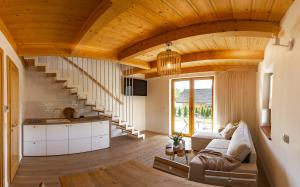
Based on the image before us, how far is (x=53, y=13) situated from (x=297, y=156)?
308 centimetres

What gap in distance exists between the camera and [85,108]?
577cm

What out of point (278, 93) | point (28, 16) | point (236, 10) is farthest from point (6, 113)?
point (278, 93)

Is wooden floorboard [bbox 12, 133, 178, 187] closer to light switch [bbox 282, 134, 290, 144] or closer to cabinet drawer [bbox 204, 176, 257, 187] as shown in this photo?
cabinet drawer [bbox 204, 176, 257, 187]

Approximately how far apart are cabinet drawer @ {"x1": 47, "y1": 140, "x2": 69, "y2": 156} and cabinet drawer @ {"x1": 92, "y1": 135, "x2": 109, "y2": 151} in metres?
0.66

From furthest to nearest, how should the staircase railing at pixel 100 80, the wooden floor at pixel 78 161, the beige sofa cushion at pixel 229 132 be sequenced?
the staircase railing at pixel 100 80, the beige sofa cushion at pixel 229 132, the wooden floor at pixel 78 161

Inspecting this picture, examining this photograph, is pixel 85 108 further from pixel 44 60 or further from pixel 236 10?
pixel 236 10

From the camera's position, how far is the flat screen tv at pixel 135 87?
267 inches

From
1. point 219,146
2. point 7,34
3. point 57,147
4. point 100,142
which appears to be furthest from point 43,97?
point 219,146

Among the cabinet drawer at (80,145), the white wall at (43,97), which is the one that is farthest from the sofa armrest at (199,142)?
the white wall at (43,97)

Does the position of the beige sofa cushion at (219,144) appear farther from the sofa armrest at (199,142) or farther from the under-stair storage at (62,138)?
the under-stair storage at (62,138)

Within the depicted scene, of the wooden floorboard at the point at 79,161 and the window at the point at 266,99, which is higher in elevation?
the window at the point at 266,99

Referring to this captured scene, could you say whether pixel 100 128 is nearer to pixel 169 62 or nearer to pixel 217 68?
pixel 169 62

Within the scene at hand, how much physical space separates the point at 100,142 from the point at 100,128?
0.38m

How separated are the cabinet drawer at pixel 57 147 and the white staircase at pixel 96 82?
1.25 meters
